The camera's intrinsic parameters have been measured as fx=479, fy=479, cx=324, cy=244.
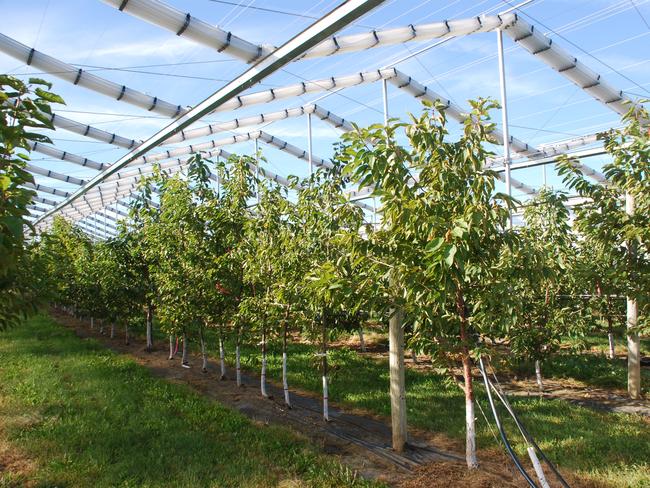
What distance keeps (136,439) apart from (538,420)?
20.0 feet

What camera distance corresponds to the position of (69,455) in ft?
19.7

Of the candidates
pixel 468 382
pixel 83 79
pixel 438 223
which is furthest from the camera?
pixel 83 79

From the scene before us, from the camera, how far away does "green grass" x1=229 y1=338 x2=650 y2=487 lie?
5.70 m

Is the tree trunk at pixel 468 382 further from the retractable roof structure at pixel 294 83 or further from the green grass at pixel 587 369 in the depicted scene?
the green grass at pixel 587 369

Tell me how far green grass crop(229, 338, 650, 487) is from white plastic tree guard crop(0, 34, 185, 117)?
595 centimetres

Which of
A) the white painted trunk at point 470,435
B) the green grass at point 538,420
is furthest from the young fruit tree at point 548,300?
the white painted trunk at point 470,435

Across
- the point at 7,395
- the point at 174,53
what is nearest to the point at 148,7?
the point at 174,53

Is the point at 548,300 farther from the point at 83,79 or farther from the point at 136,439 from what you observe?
the point at 83,79

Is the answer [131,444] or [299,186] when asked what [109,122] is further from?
[131,444]

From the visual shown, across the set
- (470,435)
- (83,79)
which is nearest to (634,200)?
(470,435)

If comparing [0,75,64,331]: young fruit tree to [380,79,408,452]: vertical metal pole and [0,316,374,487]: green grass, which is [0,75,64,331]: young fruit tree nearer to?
[0,316,374,487]: green grass

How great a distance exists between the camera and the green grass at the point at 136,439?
5469 mm

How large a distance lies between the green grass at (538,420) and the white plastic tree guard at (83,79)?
5.95 metres

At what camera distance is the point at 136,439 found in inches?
263
